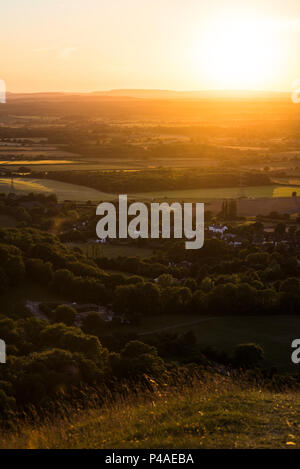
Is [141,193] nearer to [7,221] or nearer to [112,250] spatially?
[7,221]

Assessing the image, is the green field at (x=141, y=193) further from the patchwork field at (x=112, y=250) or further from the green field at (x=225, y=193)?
the patchwork field at (x=112, y=250)

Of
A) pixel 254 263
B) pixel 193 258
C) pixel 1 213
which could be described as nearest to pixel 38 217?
pixel 1 213

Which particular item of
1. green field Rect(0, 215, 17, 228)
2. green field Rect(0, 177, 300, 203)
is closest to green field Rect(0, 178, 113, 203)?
green field Rect(0, 177, 300, 203)

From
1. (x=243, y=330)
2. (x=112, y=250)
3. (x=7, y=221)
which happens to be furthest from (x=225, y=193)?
(x=243, y=330)

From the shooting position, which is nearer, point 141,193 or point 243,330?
point 243,330

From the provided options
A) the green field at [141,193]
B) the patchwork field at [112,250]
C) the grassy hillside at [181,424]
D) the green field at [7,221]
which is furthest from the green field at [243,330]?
the green field at [141,193]

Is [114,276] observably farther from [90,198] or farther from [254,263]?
[90,198]

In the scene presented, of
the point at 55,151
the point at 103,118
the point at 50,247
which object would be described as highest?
the point at 103,118

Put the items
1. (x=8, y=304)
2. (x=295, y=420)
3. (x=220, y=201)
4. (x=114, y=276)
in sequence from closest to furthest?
(x=295, y=420), (x=8, y=304), (x=114, y=276), (x=220, y=201)
